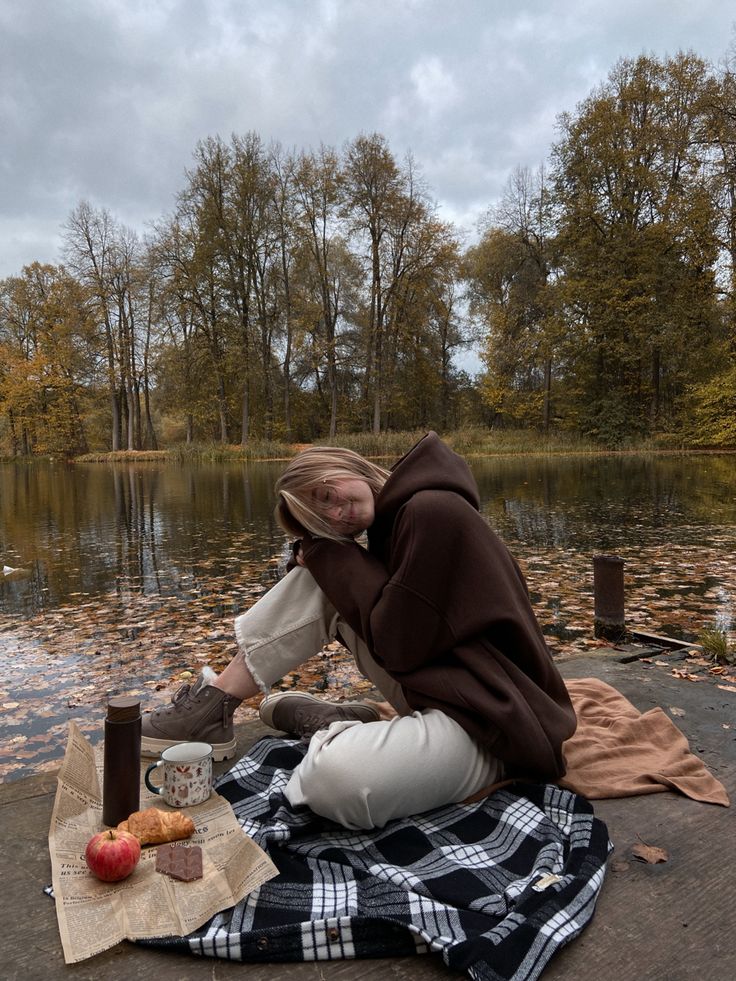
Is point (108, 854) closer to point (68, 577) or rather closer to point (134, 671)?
point (134, 671)

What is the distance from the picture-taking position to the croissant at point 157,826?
188 centimetres

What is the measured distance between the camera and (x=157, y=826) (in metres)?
1.89

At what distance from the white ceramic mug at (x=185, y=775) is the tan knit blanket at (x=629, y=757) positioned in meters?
1.19

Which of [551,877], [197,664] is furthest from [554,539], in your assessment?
[551,877]

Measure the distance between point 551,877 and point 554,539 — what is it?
22.2 ft

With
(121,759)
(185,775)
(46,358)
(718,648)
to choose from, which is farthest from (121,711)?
(46,358)

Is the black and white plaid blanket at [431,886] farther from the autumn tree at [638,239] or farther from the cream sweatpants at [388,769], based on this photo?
the autumn tree at [638,239]

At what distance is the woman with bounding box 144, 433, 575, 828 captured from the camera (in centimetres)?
191

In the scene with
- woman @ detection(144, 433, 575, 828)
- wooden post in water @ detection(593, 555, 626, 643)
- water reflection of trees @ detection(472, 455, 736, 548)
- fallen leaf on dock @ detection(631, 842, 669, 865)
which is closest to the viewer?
fallen leaf on dock @ detection(631, 842, 669, 865)

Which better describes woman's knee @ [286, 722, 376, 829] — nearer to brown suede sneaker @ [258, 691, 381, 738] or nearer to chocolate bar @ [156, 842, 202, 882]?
chocolate bar @ [156, 842, 202, 882]

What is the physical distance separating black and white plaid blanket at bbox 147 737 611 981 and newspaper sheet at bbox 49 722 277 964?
2.0 inches

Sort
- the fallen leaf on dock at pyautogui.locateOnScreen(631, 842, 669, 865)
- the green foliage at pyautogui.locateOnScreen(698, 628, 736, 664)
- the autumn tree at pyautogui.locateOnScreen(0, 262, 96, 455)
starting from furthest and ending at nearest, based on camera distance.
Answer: the autumn tree at pyautogui.locateOnScreen(0, 262, 96, 455) < the green foliage at pyautogui.locateOnScreen(698, 628, 736, 664) < the fallen leaf on dock at pyautogui.locateOnScreen(631, 842, 669, 865)

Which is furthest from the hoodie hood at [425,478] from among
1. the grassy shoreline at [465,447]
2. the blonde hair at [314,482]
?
the grassy shoreline at [465,447]

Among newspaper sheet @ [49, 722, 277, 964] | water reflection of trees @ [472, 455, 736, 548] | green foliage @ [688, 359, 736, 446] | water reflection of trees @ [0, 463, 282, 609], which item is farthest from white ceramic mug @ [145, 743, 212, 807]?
green foliage @ [688, 359, 736, 446]
